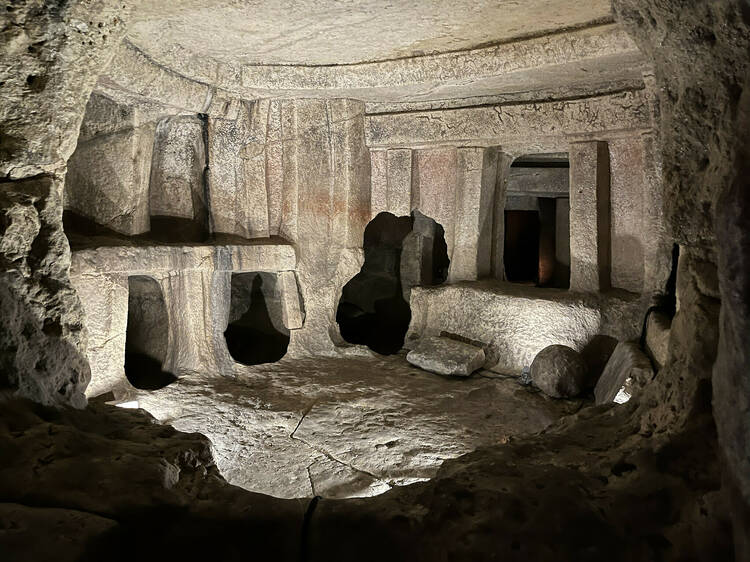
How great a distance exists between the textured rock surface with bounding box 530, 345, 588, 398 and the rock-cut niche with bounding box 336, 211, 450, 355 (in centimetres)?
360

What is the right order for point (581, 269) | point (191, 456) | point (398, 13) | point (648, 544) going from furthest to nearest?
point (581, 269) → point (398, 13) → point (191, 456) → point (648, 544)

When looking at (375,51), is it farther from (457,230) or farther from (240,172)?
(457,230)

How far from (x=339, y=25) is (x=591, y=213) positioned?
2954 mm

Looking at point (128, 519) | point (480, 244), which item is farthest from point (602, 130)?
point (128, 519)

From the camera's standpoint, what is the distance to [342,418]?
178 inches

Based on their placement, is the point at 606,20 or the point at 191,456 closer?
the point at 191,456

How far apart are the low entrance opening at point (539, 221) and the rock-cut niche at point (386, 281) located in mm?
1587

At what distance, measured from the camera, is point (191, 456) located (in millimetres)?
2291

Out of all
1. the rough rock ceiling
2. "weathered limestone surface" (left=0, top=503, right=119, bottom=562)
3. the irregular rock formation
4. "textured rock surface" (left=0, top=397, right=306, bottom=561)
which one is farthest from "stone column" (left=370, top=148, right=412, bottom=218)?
"weathered limestone surface" (left=0, top=503, right=119, bottom=562)

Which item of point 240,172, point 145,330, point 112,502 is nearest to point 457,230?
point 240,172

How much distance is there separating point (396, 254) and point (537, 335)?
155 inches

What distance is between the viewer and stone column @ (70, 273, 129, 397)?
4.56 m

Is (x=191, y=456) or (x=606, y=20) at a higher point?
(x=606, y=20)

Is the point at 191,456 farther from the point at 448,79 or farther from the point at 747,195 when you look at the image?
the point at 448,79
